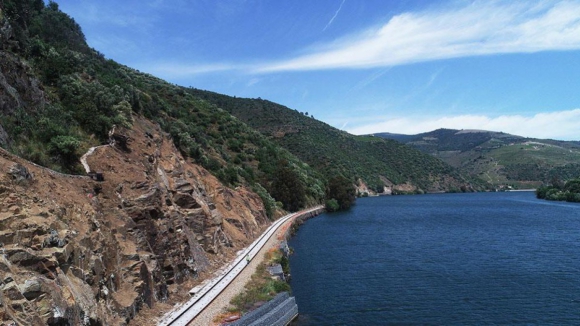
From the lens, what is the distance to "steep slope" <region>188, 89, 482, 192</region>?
5778 inches

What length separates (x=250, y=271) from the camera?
30.0 meters

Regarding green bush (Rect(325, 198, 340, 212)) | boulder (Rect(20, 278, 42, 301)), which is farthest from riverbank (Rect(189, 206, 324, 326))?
green bush (Rect(325, 198, 340, 212))

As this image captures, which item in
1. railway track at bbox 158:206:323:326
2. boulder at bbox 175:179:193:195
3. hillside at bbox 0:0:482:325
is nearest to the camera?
hillside at bbox 0:0:482:325

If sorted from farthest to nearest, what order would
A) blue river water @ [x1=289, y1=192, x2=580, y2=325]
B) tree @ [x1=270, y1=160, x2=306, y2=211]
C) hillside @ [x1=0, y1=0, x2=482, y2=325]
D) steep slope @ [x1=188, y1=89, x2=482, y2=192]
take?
steep slope @ [x1=188, y1=89, x2=482, y2=192]
tree @ [x1=270, y1=160, x2=306, y2=211]
blue river water @ [x1=289, y1=192, x2=580, y2=325]
hillside @ [x1=0, y1=0, x2=482, y2=325]

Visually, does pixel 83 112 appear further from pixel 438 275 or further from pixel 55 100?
pixel 438 275

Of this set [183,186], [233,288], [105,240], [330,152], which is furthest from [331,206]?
[105,240]

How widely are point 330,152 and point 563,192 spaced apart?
78.3m

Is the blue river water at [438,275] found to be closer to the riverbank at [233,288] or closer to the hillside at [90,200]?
the riverbank at [233,288]

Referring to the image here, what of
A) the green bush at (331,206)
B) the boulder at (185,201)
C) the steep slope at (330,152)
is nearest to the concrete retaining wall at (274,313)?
the boulder at (185,201)

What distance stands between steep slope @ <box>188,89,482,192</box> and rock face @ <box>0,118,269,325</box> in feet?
319

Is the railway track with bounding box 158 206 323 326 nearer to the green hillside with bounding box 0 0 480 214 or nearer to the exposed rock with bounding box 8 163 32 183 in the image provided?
the exposed rock with bounding box 8 163 32 183

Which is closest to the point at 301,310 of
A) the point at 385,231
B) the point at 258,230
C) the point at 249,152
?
the point at 258,230

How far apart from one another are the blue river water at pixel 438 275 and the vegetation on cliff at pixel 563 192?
5911 centimetres

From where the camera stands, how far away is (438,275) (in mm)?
34719
